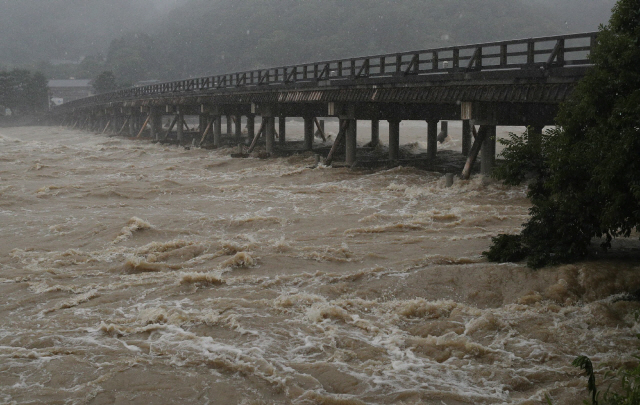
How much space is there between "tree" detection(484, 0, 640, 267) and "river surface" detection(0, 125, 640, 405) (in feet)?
1.87

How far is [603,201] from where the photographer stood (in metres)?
9.62

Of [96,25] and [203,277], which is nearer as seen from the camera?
[203,277]

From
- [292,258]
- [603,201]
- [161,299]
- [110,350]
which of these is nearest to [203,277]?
[161,299]

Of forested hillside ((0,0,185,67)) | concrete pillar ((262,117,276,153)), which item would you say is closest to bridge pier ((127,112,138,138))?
concrete pillar ((262,117,276,153))

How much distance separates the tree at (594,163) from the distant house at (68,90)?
100252 millimetres

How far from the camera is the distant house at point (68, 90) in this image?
103000 mm

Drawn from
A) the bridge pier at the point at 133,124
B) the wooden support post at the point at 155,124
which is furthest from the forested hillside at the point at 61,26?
the wooden support post at the point at 155,124

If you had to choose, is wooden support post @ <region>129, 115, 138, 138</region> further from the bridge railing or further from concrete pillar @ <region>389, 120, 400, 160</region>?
concrete pillar @ <region>389, 120, 400, 160</region>

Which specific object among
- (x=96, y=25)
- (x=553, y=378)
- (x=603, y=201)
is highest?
(x=96, y=25)

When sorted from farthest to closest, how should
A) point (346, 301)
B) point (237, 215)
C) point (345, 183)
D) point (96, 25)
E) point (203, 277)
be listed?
point (96, 25), point (345, 183), point (237, 215), point (203, 277), point (346, 301)

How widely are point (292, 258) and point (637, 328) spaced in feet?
19.0

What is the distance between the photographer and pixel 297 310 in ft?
30.7

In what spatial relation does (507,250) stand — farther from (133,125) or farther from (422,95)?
(133,125)

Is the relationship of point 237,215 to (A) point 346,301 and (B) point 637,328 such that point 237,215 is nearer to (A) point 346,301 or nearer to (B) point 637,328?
(A) point 346,301
